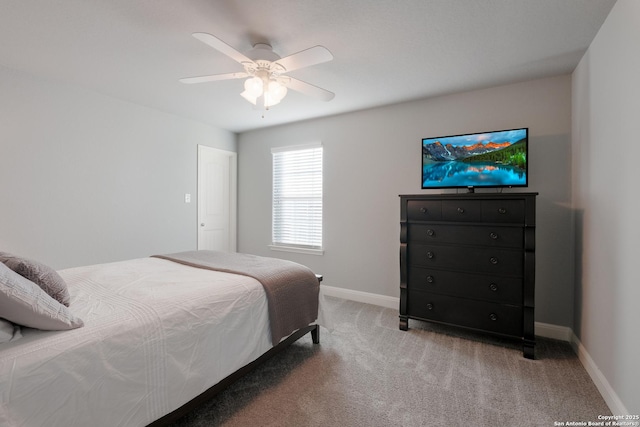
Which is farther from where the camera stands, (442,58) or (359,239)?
(359,239)

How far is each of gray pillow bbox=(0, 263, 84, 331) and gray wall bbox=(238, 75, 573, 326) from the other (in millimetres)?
2972

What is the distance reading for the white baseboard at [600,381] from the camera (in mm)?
1656

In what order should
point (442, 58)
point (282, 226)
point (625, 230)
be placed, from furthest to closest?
point (282, 226) < point (442, 58) < point (625, 230)

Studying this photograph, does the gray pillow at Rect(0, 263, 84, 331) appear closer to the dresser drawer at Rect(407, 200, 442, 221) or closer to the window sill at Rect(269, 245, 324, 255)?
the dresser drawer at Rect(407, 200, 442, 221)

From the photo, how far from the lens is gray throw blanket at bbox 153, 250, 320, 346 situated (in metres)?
2.01

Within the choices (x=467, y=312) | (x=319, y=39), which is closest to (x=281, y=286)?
(x=467, y=312)

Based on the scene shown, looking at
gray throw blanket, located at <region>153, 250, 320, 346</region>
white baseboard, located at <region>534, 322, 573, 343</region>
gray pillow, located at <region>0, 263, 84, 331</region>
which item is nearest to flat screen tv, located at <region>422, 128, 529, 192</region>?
white baseboard, located at <region>534, 322, 573, 343</region>

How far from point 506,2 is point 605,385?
2.42m

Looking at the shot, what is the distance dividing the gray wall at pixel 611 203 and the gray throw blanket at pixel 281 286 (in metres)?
1.89

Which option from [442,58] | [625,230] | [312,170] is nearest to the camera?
[625,230]

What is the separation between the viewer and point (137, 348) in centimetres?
129

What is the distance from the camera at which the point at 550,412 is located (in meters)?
1.72

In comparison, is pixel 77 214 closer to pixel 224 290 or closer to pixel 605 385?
pixel 224 290

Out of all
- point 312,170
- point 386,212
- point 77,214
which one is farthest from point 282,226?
point 77,214
